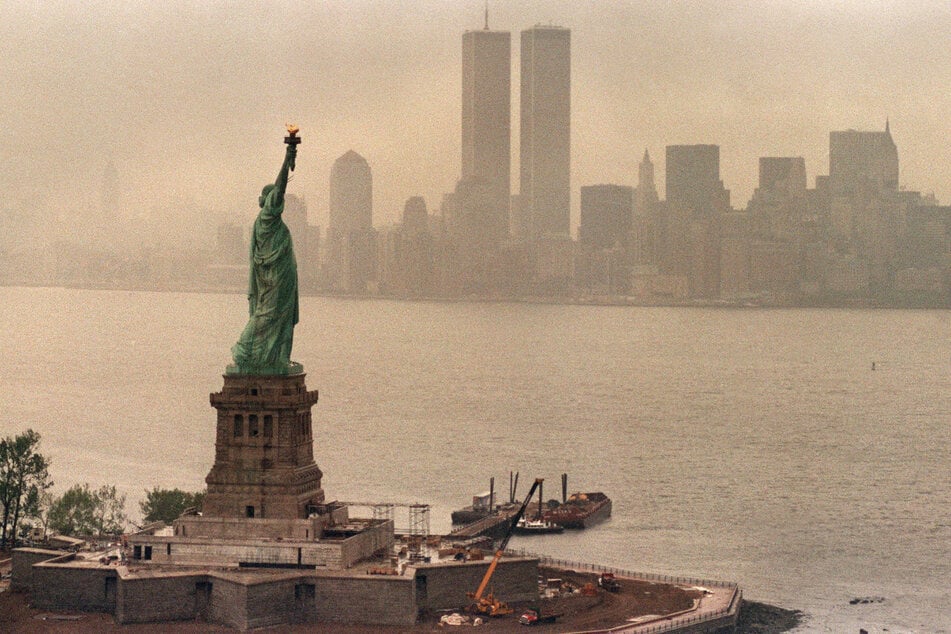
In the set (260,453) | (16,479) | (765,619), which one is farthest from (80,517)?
(765,619)

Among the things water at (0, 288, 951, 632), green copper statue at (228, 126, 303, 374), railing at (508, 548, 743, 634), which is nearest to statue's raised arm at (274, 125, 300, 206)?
green copper statue at (228, 126, 303, 374)

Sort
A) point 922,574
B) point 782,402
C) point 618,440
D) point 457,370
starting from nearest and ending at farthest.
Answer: point 922,574 < point 618,440 < point 782,402 < point 457,370

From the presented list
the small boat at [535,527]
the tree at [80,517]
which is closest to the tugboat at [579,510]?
the small boat at [535,527]

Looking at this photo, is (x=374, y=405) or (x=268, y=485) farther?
(x=374, y=405)

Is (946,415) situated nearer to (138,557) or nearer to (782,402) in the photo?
(782,402)

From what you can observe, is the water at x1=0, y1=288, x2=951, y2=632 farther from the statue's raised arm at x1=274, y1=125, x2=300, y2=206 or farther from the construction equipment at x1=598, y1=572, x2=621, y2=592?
the statue's raised arm at x1=274, y1=125, x2=300, y2=206

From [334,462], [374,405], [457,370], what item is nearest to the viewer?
A: [334,462]

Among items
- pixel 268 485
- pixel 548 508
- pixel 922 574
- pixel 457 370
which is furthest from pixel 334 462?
pixel 457 370
